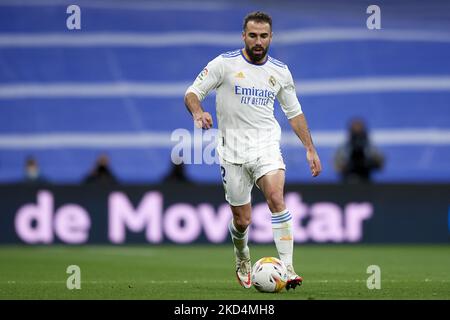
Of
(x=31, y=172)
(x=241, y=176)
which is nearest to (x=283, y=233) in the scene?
(x=241, y=176)

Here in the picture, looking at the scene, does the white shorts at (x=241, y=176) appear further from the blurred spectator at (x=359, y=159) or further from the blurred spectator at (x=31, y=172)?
the blurred spectator at (x=31, y=172)

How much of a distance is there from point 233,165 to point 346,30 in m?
13.1

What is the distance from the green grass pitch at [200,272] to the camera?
9438 millimetres

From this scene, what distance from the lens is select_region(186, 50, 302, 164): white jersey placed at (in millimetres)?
9859

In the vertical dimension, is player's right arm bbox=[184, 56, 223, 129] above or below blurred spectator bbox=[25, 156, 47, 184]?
below

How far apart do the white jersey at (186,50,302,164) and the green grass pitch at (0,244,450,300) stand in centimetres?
126

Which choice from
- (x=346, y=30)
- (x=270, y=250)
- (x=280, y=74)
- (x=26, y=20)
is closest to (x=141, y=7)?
(x=26, y=20)

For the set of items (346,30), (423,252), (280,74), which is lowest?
(423,252)

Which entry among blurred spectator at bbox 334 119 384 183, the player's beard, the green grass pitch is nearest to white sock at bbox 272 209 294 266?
the green grass pitch

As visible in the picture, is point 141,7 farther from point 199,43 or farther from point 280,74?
point 280,74

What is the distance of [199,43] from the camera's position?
2259 cm

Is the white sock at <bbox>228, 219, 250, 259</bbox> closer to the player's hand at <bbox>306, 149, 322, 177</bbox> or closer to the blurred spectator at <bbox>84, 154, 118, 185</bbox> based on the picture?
the player's hand at <bbox>306, 149, 322, 177</bbox>

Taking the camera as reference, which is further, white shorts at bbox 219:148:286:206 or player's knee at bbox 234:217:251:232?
player's knee at bbox 234:217:251:232

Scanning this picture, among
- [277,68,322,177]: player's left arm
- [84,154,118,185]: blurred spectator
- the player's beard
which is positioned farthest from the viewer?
[84,154,118,185]: blurred spectator
